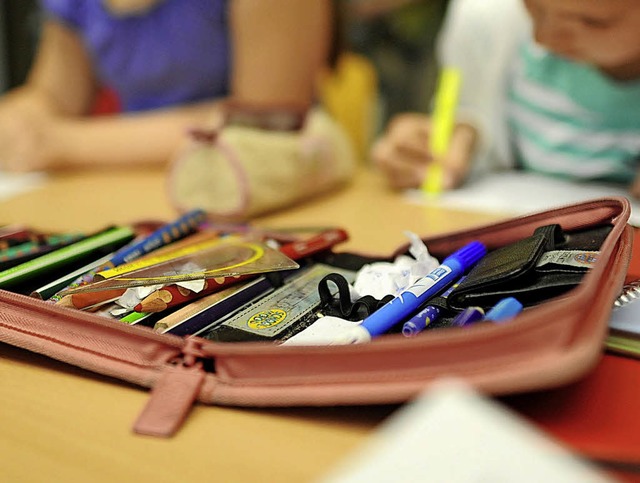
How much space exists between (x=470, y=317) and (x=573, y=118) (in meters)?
0.50

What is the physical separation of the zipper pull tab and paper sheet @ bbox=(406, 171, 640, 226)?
1.39 ft

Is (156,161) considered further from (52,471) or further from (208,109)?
(52,471)

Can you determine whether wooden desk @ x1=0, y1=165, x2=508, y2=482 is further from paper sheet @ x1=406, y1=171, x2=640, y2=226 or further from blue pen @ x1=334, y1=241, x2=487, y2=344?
paper sheet @ x1=406, y1=171, x2=640, y2=226

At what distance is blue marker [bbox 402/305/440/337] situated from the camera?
337 mm

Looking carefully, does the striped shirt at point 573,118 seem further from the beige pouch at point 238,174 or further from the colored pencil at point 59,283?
the colored pencil at point 59,283

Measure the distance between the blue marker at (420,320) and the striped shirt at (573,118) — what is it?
463 mm

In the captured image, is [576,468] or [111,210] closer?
[576,468]

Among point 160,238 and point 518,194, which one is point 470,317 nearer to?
point 160,238

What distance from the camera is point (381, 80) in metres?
1.01

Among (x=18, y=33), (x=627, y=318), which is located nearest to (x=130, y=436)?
(x=627, y=318)

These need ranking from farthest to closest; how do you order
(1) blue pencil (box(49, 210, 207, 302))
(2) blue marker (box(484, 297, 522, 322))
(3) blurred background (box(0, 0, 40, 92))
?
(3) blurred background (box(0, 0, 40, 92)), (1) blue pencil (box(49, 210, 207, 302)), (2) blue marker (box(484, 297, 522, 322))

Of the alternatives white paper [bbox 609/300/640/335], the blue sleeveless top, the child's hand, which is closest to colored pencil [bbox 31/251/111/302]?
white paper [bbox 609/300/640/335]

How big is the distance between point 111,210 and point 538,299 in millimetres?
518

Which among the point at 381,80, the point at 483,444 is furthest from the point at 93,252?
the point at 381,80
